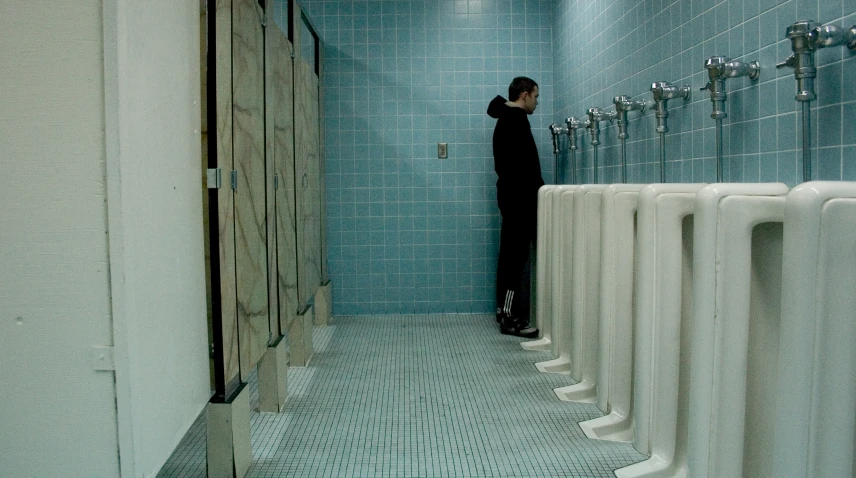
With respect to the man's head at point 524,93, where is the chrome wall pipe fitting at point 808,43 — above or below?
below

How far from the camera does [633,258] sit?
225 cm

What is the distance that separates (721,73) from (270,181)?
4.39ft

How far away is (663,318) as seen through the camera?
1811mm

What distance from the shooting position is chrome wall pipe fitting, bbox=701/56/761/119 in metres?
1.90

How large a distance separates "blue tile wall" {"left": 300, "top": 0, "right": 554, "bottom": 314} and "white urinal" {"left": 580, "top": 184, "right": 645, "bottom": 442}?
2138mm

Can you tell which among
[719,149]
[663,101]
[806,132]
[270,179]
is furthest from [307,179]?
[806,132]

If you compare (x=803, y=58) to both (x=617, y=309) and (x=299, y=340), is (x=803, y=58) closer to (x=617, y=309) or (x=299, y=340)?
(x=617, y=309)

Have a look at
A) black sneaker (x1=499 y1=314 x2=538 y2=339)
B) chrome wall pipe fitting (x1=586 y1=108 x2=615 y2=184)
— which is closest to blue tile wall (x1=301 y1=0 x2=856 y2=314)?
black sneaker (x1=499 y1=314 x2=538 y2=339)

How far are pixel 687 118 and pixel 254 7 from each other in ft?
4.39

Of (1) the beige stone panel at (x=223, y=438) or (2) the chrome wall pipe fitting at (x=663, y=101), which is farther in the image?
(2) the chrome wall pipe fitting at (x=663, y=101)

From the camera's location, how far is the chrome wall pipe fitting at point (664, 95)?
2326 millimetres

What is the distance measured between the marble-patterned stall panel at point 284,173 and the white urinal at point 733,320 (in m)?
1.45

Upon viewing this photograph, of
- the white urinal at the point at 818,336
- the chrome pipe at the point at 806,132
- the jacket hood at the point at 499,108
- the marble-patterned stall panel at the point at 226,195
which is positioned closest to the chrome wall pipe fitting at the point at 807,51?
the chrome pipe at the point at 806,132

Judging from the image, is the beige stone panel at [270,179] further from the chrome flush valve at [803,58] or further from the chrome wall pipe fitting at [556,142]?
the chrome wall pipe fitting at [556,142]
